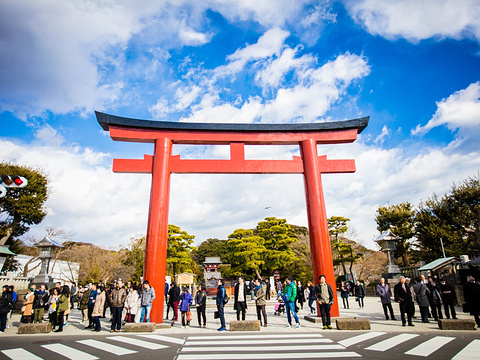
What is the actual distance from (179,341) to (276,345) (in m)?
2.51

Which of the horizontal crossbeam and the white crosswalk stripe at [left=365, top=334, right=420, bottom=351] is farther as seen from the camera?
the horizontal crossbeam

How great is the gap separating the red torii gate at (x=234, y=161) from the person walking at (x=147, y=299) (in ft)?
1.76

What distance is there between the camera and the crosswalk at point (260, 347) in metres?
5.32

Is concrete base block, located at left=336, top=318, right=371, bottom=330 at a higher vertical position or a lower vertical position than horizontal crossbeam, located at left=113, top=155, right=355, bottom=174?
lower

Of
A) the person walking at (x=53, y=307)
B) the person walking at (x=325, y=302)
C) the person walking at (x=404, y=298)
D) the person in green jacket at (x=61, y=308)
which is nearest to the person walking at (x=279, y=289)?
the person walking at (x=325, y=302)

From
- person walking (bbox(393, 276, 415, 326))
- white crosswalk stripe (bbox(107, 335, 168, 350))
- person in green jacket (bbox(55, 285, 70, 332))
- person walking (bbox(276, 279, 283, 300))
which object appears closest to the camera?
white crosswalk stripe (bbox(107, 335, 168, 350))

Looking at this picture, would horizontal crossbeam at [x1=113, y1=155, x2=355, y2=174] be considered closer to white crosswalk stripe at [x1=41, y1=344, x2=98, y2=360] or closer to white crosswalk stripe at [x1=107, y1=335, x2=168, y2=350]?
white crosswalk stripe at [x1=107, y1=335, x2=168, y2=350]

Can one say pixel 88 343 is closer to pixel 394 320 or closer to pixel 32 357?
pixel 32 357

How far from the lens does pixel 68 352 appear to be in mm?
5859

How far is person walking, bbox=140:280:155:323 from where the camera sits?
29.3 ft

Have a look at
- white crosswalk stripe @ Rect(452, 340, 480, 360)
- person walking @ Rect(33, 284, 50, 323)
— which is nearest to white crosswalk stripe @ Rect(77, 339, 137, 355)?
person walking @ Rect(33, 284, 50, 323)

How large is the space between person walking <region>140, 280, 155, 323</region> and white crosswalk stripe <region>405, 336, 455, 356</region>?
7.22 m

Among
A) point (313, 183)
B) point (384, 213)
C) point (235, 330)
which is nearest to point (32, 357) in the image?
point (235, 330)

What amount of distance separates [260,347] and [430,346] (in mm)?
3668
